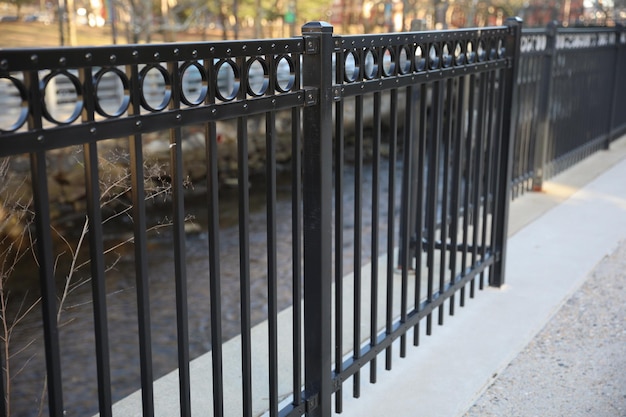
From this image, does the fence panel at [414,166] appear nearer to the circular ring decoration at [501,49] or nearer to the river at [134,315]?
the circular ring decoration at [501,49]

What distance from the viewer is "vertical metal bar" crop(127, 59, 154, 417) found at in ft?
6.51

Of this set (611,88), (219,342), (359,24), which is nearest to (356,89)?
(219,342)

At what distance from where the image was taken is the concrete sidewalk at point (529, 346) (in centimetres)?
342

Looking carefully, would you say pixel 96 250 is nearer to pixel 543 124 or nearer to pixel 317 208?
pixel 317 208

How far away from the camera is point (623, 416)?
327cm

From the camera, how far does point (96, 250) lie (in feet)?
6.32

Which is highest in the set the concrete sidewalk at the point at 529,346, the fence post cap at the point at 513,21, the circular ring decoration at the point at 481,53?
the fence post cap at the point at 513,21

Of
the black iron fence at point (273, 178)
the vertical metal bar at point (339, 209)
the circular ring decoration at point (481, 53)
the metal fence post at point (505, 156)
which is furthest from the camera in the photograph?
the metal fence post at point (505, 156)

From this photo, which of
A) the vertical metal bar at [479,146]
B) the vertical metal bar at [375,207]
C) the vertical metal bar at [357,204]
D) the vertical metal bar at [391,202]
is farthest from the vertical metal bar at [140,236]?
the vertical metal bar at [479,146]

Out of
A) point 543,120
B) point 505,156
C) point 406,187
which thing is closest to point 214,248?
point 406,187

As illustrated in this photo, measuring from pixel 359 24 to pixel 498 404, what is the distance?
4853 cm

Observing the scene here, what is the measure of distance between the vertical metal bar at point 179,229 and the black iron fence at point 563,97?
5.30 metres

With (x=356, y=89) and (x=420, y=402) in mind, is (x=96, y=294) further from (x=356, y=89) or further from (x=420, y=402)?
(x=420, y=402)

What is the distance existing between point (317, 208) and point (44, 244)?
1.27 metres
